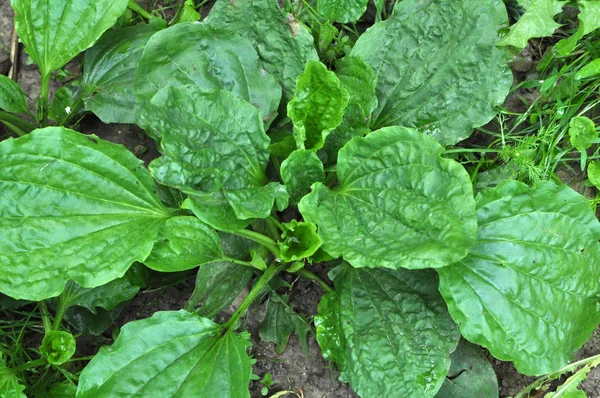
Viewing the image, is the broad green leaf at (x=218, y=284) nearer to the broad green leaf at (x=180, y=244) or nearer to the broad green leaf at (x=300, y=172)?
the broad green leaf at (x=180, y=244)

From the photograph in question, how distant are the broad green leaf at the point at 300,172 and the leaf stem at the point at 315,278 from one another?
34 centimetres

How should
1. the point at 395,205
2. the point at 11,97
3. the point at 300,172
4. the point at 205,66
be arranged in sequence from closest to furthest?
the point at 395,205 < the point at 300,172 < the point at 205,66 < the point at 11,97

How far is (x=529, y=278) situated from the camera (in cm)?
200

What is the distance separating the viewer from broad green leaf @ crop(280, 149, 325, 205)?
2.03 meters

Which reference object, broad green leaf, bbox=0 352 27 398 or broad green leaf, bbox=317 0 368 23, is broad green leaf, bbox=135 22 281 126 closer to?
broad green leaf, bbox=317 0 368 23

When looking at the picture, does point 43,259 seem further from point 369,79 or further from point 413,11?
point 413,11

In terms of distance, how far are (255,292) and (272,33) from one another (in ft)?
3.32

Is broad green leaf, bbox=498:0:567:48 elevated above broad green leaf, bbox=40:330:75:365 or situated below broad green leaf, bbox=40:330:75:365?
above

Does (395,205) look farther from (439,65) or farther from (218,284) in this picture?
(218,284)

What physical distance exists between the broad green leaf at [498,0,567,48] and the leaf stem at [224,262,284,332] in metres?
1.21

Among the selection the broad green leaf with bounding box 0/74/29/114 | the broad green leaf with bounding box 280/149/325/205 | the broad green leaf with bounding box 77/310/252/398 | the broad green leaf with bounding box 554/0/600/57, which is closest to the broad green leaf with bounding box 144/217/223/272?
the broad green leaf with bounding box 77/310/252/398

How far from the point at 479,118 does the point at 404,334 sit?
867 mm

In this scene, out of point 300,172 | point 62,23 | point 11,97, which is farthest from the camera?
point 11,97

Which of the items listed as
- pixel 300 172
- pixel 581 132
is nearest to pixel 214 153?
pixel 300 172
